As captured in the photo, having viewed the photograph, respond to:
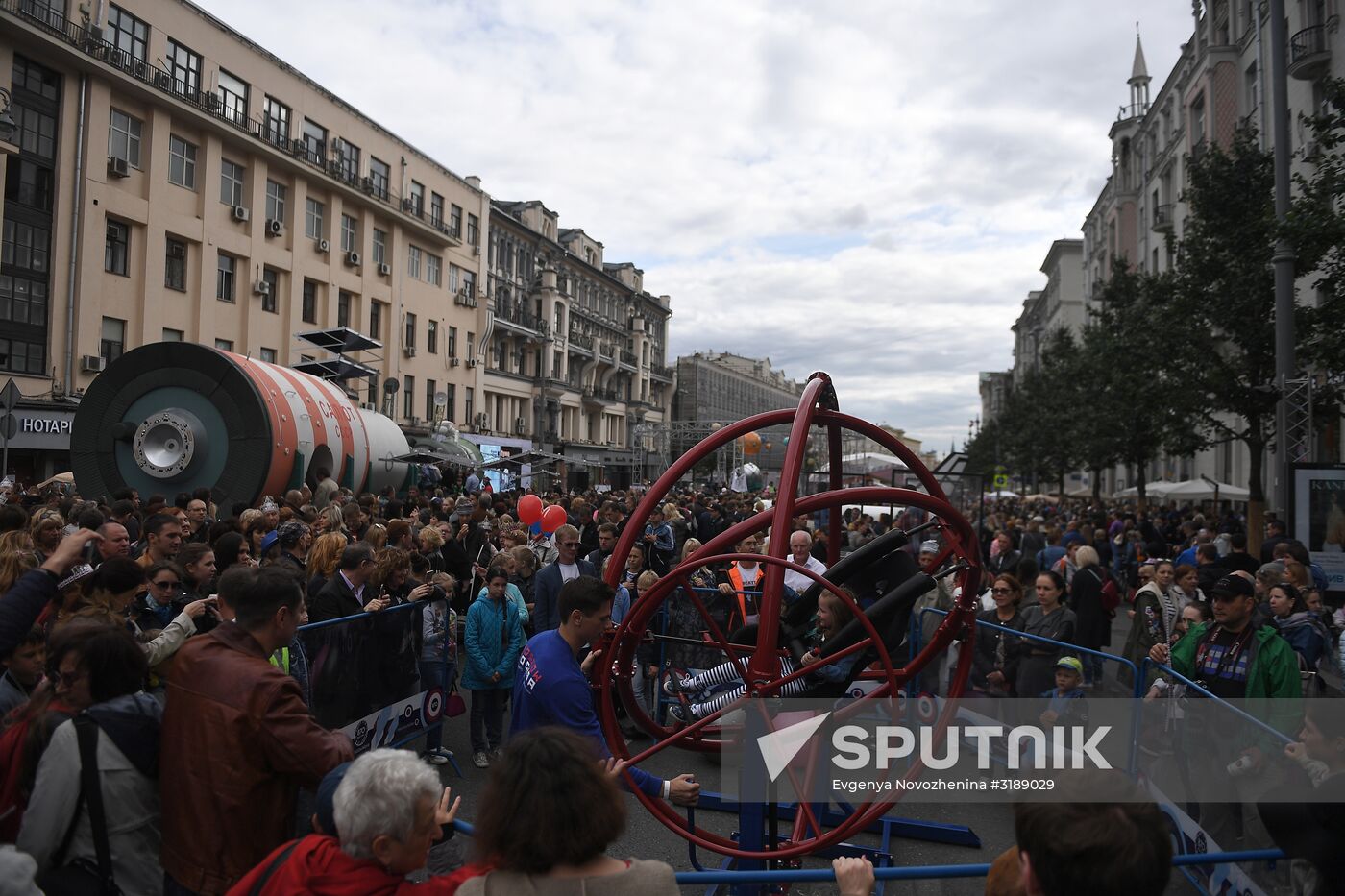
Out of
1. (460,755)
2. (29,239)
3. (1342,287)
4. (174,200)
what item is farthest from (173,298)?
(1342,287)

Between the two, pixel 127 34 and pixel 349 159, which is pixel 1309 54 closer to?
pixel 127 34

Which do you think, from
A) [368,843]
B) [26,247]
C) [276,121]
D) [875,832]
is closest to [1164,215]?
[276,121]

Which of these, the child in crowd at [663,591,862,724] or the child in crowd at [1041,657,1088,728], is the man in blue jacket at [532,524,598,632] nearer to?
the child in crowd at [663,591,862,724]

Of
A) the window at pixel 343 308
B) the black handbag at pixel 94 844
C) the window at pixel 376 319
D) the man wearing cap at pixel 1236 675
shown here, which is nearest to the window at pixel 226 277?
the window at pixel 343 308

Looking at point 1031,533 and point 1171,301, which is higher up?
point 1171,301

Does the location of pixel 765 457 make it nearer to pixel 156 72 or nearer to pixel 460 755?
pixel 156 72

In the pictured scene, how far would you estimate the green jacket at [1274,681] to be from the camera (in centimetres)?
543

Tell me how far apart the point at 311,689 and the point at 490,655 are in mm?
1837

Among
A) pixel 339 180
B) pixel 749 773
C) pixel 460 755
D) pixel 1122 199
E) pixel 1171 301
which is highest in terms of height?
pixel 1122 199

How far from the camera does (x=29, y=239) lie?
24.3m

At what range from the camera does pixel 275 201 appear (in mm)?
34812

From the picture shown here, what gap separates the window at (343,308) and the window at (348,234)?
2005 millimetres

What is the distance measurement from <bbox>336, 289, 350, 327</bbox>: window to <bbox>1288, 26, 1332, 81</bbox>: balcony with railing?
34.3 metres

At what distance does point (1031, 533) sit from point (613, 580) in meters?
13.5
